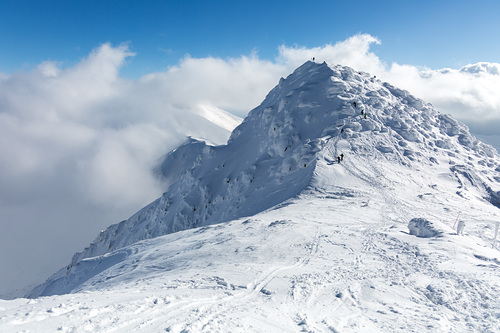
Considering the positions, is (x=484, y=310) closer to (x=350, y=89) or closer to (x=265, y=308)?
(x=265, y=308)

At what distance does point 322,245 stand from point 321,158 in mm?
24990

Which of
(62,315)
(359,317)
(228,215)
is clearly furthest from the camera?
(228,215)

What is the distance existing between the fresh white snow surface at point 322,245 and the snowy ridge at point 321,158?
0.98ft

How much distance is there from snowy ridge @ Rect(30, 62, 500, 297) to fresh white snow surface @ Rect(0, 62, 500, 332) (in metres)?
0.30

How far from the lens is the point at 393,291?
1334 cm

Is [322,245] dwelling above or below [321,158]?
below

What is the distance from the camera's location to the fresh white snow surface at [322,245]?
10.7m

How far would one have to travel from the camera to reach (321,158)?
143 feet

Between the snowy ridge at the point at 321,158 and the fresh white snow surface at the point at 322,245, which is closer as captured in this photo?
the fresh white snow surface at the point at 322,245

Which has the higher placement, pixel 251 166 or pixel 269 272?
pixel 251 166

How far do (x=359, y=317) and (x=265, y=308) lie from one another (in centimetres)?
337

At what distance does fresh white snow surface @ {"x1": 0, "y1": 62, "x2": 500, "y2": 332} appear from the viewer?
35.0 feet

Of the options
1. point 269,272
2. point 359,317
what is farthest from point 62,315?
point 359,317

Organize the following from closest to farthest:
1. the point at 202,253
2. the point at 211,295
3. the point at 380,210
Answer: the point at 211,295 → the point at 202,253 → the point at 380,210
